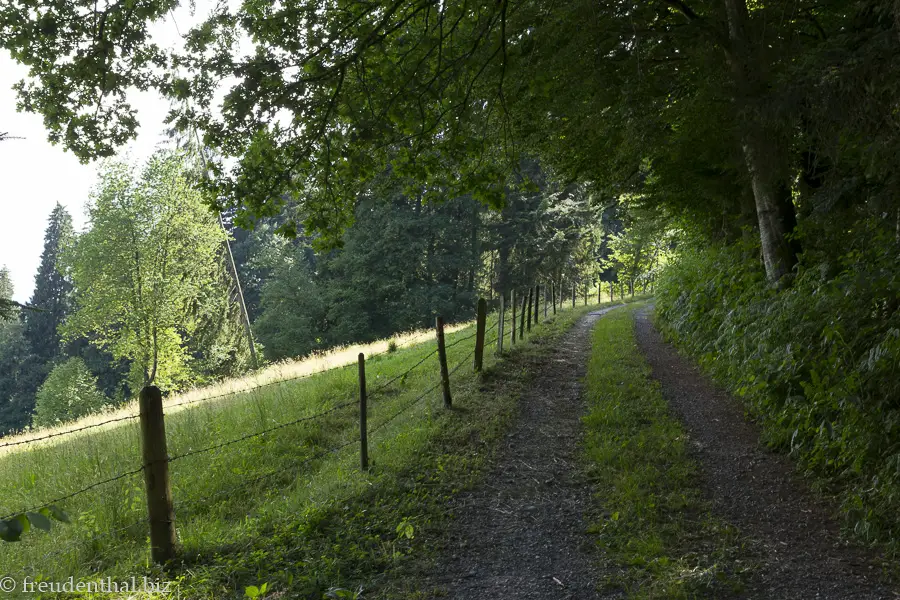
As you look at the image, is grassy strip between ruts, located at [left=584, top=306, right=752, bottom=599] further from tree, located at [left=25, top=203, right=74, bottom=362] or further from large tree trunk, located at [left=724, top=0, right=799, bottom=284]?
tree, located at [left=25, top=203, right=74, bottom=362]

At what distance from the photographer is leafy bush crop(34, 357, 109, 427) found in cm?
3909

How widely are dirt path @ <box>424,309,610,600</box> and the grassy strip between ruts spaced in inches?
8.3

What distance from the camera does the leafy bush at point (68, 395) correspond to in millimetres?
39094

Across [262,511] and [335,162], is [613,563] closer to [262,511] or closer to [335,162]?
[262,511]

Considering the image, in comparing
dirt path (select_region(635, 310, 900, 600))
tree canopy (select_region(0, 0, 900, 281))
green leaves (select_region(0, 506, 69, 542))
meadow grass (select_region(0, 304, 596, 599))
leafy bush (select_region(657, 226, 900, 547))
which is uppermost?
tree canopy (select_region(0, 0, 900, 281))

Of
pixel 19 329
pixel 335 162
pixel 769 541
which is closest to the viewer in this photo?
pixel 769 541

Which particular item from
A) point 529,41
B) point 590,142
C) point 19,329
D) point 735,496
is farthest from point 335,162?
point 19,329

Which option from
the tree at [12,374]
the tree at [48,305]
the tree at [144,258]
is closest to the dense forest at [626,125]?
the tree at [144,258]

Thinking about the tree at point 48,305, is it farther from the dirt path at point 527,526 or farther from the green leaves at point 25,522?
the green leaves at point 25,522

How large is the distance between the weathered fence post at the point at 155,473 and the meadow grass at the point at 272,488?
0.16 m

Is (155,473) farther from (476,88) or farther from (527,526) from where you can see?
(476,88)

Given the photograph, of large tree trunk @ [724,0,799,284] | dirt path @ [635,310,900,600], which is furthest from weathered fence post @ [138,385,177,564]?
large tree trunk @ [724,0,799,284]

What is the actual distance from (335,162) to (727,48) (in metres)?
5.25

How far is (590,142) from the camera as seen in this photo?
1045 centimetres
